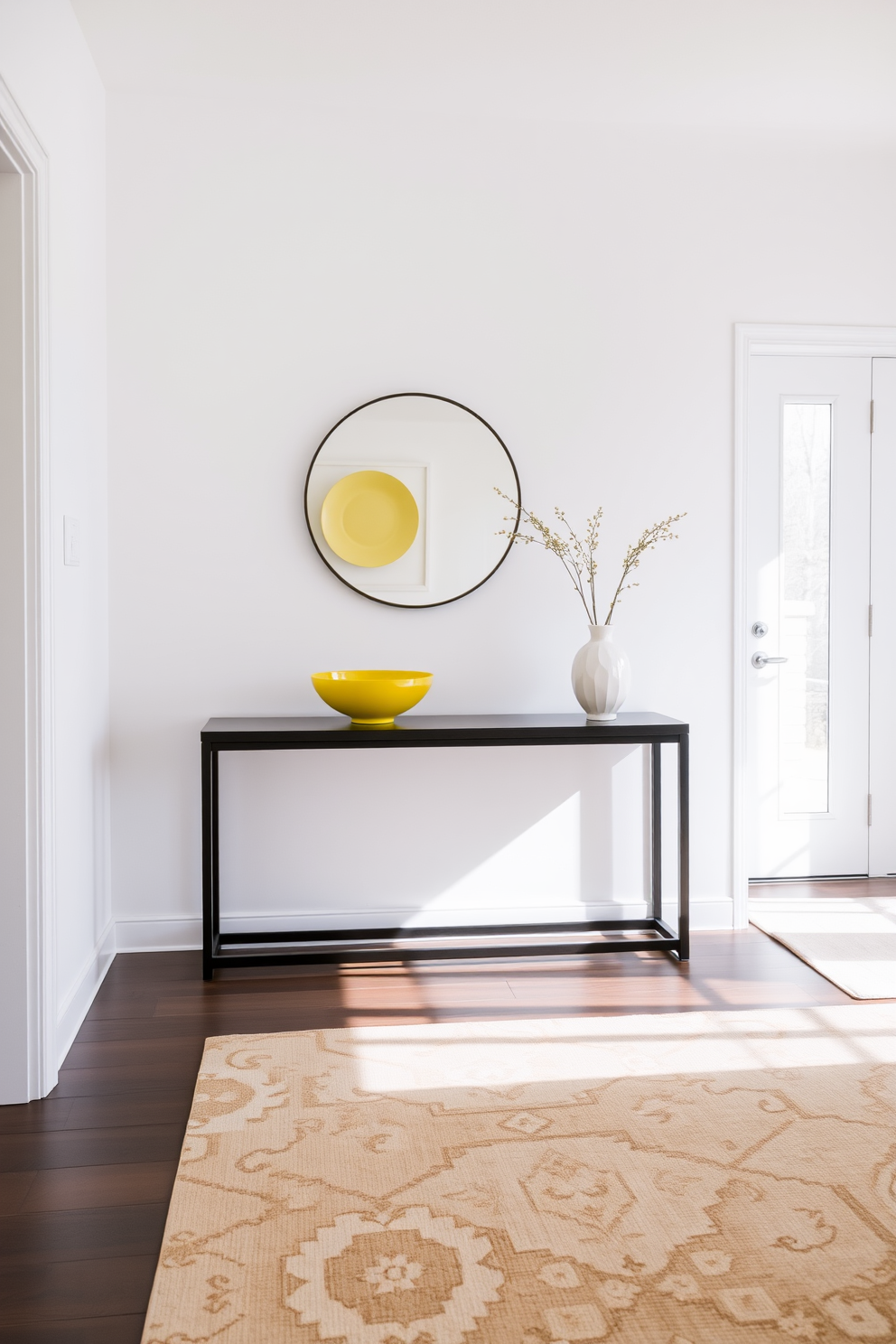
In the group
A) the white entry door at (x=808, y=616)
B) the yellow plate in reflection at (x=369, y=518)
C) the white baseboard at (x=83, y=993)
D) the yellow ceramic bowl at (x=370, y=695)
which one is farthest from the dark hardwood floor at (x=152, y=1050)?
the yellow plate in reflection at (x=369, y=518)

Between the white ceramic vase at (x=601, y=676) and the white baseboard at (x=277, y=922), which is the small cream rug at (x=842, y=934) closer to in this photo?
the white baseboard at (x=277, y=922)

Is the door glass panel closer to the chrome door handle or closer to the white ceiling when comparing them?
the chrome door handle

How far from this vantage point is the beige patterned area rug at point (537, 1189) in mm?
1501

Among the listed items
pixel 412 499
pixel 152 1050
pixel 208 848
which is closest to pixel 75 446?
pixel 412 499

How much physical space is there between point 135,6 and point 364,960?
111 inches

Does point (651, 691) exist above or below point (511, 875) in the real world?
above

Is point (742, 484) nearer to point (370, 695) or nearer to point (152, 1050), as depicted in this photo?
point (370, 695)

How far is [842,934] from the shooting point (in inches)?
130

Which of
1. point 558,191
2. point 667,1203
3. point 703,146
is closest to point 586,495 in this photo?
point 558,191

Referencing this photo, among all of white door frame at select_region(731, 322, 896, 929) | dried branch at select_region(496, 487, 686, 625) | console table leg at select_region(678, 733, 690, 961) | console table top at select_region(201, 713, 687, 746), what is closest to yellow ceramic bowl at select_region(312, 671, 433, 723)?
console table top at select_region(201, 713, 687, 746)

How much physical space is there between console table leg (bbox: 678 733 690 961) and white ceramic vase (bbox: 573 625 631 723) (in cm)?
26

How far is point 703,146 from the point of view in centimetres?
340

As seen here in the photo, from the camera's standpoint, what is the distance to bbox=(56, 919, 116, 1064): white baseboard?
244cm

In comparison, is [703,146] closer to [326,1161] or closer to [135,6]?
[135,6]
